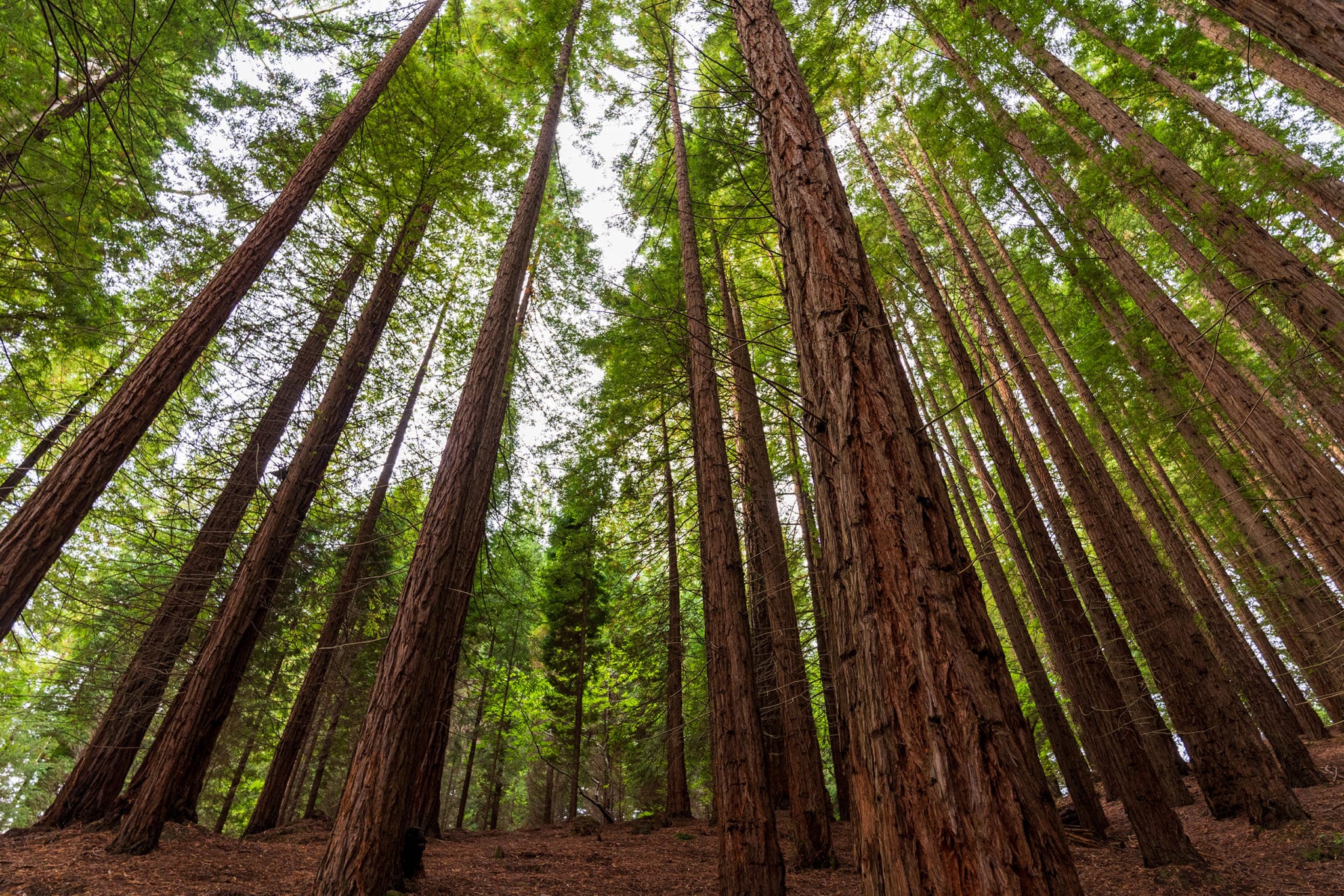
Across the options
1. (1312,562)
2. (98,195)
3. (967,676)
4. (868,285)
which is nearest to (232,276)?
(98,195)

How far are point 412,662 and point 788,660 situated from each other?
519cm

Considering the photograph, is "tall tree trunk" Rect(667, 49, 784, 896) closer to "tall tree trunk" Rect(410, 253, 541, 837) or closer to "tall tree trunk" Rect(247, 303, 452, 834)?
"tall tree trunk" Rect(410, 253, 541, 837)

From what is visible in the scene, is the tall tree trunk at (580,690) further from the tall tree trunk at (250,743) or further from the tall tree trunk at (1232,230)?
the tall tree trunk at (1232,230)

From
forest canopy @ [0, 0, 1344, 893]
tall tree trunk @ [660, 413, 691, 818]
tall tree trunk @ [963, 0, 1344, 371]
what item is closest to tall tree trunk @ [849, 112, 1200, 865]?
forest canopy @ [0, 0, 1344, 893]

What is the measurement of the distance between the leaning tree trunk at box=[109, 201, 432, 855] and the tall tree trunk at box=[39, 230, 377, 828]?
17.9 inches

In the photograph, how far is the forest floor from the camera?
15.7ft

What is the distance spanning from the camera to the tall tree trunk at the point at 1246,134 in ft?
20.6

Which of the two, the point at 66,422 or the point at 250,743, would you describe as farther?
the point at 250,743

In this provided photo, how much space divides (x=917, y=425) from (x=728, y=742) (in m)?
4.11

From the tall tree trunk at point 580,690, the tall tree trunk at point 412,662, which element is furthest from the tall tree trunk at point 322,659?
the tall tree trunk at point 580,690

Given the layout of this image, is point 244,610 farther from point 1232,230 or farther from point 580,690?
point 1232,230

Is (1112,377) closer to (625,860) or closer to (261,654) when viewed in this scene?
(625,860)

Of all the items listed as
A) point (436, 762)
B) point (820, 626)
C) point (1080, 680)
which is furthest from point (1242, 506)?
point (436, 762)

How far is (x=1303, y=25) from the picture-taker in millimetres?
3658
